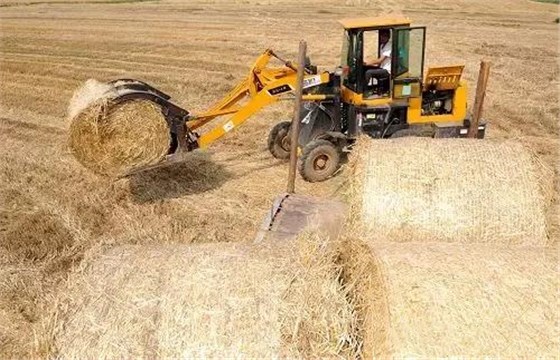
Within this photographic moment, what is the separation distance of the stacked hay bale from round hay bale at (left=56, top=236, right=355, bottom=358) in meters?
0.34

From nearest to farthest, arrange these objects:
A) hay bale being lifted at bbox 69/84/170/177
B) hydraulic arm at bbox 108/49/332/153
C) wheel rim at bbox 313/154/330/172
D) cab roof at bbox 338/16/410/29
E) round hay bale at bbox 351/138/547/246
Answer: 1. round hay bale at bbox 351/138/547/246
2. hay bale being lifted at bbox 69/84/170/177
3. hydraulic arm at bbox 108/49/332/153
4. cab roof at bbox 338/16/410/29
5. wheel rim at bbox 313/154/330/172

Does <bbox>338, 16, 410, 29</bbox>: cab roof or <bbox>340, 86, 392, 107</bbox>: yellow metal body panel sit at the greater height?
<bbox>338, 16, 410, 29</bbox>: cab roof

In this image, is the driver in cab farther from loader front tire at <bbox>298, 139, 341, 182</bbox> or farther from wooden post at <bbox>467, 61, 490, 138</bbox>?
wooden post at <bbox>467, 61, 490, 138</bbox>

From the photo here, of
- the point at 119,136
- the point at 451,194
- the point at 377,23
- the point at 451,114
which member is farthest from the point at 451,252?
the point at 451,114

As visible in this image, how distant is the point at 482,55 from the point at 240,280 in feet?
49.4

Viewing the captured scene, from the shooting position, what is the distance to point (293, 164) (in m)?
7.44

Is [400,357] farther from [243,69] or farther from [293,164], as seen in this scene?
[243,69]

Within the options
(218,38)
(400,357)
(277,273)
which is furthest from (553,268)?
(218,38)

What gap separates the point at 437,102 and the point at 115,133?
454 cm

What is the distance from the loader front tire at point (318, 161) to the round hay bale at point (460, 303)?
14.2 ft

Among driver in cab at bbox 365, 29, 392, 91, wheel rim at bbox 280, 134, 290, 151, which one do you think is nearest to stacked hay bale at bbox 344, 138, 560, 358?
driver in cab at bbox 365, 29, 392, 91

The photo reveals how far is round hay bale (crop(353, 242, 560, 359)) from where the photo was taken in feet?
11.5

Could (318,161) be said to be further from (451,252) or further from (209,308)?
(209,308)

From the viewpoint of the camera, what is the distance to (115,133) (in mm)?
7262
